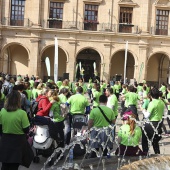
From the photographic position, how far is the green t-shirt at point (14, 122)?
19.3ft

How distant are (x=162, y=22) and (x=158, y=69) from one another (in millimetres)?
5329

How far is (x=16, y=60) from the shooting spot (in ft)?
113

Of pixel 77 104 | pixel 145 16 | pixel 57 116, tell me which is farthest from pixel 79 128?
pixel 145 16

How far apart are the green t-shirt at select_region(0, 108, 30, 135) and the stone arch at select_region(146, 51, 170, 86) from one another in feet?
98.9

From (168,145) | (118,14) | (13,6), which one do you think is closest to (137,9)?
(118,14)

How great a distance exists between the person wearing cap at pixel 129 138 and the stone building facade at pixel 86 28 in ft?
78.7

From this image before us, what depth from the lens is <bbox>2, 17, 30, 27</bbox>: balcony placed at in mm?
30938

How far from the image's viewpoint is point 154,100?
29.3ft

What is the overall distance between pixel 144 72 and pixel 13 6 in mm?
13000

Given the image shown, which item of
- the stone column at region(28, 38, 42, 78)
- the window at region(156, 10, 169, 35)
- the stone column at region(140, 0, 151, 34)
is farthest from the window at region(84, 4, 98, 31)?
the window at region(156, 10, 169, 35)

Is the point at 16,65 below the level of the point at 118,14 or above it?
below

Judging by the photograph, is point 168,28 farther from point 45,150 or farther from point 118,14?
point 45,150

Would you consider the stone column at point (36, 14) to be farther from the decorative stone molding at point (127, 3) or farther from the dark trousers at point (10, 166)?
the dark trousers at point (10, 166)

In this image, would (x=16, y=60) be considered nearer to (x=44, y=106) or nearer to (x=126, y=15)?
(x=126, y=15)
